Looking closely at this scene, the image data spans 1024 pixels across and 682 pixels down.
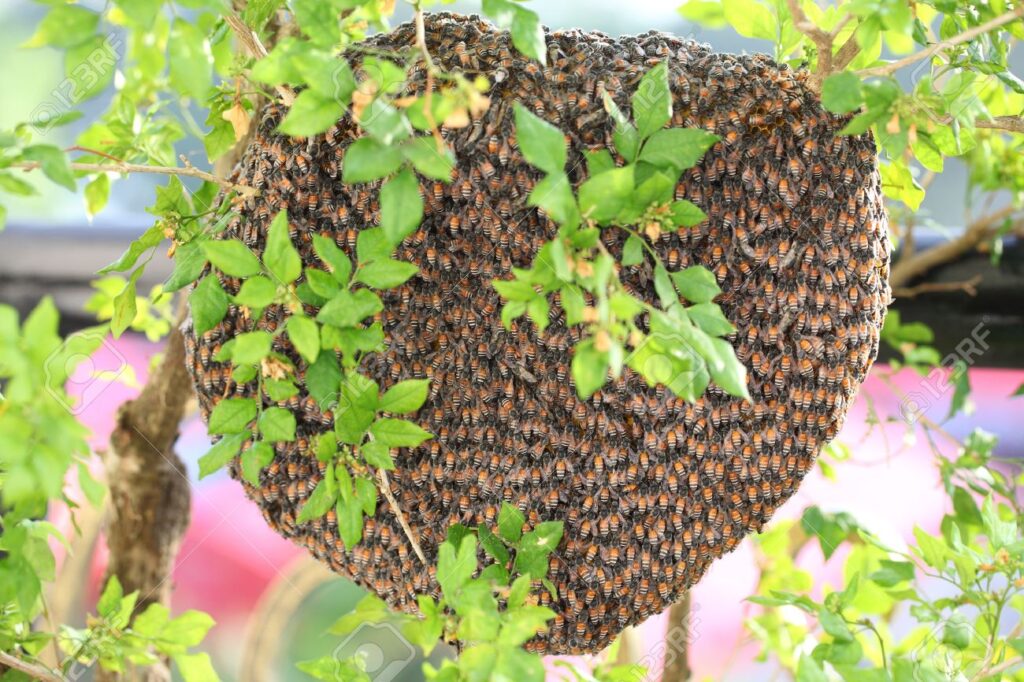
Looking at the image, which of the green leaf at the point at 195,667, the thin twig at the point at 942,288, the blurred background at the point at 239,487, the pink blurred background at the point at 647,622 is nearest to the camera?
the green leaf at the point at 195,667

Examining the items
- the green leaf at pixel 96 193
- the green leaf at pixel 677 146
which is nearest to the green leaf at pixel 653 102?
the green leaf at pixel 677 146

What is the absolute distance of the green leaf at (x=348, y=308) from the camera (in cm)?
54

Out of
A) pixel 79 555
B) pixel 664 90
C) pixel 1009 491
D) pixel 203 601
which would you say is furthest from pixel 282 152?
pixel 203 601

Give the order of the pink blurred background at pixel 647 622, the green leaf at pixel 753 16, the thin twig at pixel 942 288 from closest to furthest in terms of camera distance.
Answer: the green leaf at pixel 753 16 → the thin twig at pixel 942 288 → the pink blurred background at pixel 647 622

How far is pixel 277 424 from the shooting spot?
59 cm

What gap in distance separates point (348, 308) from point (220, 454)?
0.13 metres

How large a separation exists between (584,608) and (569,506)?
0.07 meters

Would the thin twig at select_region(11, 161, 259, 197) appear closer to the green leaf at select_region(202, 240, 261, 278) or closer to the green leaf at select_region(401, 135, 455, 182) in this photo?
the green leaf at select_region(202, 240, 261, 278)

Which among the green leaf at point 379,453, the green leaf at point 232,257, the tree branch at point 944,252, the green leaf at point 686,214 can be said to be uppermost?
the green leaf at point 686,214

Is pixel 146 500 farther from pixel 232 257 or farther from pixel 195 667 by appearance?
pixel 232 257

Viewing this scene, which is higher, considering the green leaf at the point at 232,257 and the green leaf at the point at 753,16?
the green leaf at the point at 753,16

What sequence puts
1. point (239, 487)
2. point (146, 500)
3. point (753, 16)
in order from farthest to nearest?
point (239, 487) < point (146, 500) < point (753, 16)

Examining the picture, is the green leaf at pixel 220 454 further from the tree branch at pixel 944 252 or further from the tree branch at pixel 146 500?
the tree branch at pixel 944 252

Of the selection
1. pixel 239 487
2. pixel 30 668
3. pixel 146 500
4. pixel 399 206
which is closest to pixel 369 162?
pixel 399 206
